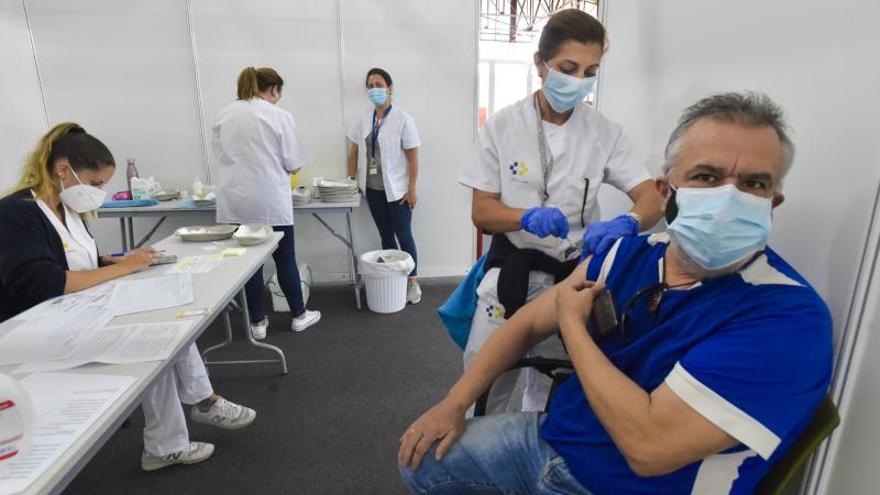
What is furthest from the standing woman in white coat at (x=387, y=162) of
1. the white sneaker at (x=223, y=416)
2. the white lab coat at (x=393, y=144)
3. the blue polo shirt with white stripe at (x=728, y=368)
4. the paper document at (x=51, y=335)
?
the blue polo shirt with white stripe at (x=728, y=368)

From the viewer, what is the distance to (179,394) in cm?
189

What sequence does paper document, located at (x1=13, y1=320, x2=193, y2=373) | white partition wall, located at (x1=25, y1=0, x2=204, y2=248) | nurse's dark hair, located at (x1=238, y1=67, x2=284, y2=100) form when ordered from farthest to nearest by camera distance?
white partition wall, located at (x1=25, y1=0, x2=204, y2=248), nurse's dark hair, located at (x1=238, y1=67, x2=284, y2=100), paper document, located at (x1=13, y1=320, x2=193, y2=373)

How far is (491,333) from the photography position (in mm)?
1369

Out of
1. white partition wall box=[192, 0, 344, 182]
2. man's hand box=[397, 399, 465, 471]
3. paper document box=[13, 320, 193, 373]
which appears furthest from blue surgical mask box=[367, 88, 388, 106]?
man's hand box=[397, 399, 465, 471]

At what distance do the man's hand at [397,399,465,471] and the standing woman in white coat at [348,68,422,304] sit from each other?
90.3 inches

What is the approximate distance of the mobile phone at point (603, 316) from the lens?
95 centimetres

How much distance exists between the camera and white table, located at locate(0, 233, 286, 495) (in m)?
0.76

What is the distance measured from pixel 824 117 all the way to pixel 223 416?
7.22 feet

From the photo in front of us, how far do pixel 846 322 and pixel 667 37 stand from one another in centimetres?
98

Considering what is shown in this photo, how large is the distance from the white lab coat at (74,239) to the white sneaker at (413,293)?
2.06 metres

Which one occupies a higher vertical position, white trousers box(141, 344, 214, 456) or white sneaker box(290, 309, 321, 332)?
white trousers box(141, 344, 214, 456)

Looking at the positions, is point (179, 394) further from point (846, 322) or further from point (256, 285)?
point (846, 322)

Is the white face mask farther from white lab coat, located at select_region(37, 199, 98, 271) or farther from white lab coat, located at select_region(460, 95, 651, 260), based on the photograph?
white lab coat, located at select_region(460, 95, 651, 260)

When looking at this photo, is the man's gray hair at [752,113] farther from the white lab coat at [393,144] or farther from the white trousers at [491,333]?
the white lab coat at [393,144]
